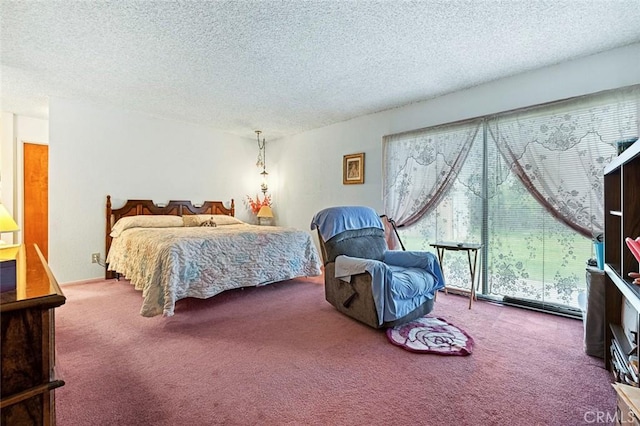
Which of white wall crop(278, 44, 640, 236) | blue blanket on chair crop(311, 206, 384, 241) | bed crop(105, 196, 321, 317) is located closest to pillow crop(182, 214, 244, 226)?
bed crop(105, 196, 321, 317)

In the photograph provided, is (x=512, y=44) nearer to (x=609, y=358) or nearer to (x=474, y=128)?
(x=474, y=128)

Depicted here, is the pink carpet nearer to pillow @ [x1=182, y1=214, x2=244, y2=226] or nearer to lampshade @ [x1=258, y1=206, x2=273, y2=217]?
pillow @ [x1=182, y1=214, x2=244, y2=226]

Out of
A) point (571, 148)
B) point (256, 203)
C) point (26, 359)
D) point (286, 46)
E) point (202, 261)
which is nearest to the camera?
point (26, 359)

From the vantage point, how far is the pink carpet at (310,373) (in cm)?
154

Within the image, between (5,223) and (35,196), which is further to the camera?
(35,196)

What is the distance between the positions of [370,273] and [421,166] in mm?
1954

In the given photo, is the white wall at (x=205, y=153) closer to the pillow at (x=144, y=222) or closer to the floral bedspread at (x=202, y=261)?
the pillow at (x=144, y=222)

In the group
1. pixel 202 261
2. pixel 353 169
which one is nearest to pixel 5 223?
pixel 202 261

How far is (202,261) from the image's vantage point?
9.92 feet

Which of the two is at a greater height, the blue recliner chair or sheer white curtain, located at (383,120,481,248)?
sheer white curtain, located at (383,120,481,248)

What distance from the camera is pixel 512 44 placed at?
2555 millimetres

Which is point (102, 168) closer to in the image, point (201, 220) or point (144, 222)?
point (144, 222)

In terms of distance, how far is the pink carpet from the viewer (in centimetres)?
154

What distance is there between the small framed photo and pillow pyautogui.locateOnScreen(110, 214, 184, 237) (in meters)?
2.59
